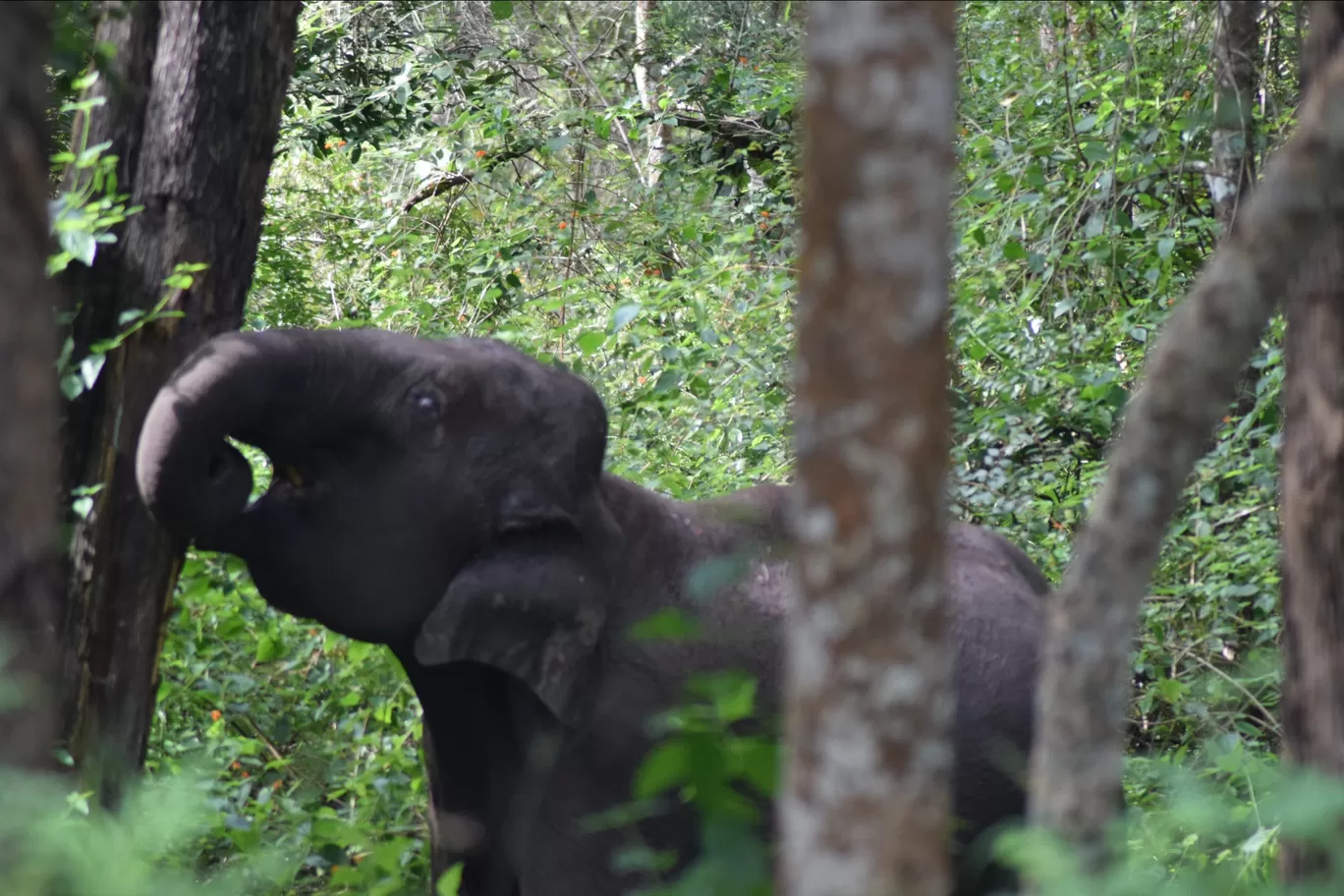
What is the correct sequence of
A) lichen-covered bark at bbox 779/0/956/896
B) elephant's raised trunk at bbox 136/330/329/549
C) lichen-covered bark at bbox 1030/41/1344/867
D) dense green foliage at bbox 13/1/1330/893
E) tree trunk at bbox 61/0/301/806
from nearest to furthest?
lichen-covered bark at bbox 779/0/956/896 < lichen-covered bark at bbox 1030/41/1344/867 < elephant's raised trunk at bbox 136/330/329/549 < tree trunk at bbox 61/0/301/806 < dense green foliage at bbox 13/1/1330/893

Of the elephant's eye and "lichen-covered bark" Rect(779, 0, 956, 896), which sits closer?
"lichen-covered bark" Rect(779, 0, 956, 896)

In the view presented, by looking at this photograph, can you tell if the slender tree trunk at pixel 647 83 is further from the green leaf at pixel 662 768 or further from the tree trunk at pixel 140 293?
the green leaf at pixel 662 768

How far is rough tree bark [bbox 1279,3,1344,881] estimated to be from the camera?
2521 millimetres

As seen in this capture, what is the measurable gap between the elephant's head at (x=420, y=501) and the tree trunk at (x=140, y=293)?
240 millimetres

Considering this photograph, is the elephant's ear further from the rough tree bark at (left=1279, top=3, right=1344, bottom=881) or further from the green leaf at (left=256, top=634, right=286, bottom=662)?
the rough tree bark at (left=1279, top=3, right=1344, bottom=881)

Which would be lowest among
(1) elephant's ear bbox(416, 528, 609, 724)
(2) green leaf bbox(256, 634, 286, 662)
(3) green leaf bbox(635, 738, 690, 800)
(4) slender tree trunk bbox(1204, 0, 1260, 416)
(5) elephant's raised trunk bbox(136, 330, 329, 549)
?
(2) green leaf bbox(256, 634, 286, 662)

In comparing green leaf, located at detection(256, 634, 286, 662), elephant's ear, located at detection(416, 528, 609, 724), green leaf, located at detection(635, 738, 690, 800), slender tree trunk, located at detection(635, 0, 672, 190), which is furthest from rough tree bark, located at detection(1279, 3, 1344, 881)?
slender tree trunk, located at detection(635, 0, 672, 190)

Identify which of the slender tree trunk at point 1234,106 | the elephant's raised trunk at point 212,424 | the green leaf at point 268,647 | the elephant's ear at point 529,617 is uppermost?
the slender tree trunk at point 1234,106

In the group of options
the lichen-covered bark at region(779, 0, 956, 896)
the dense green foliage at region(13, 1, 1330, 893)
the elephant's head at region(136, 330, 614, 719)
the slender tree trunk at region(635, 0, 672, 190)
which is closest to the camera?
the lichen-covered bark at region(779, 0, 956, 896)

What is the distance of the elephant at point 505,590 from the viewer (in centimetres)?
365

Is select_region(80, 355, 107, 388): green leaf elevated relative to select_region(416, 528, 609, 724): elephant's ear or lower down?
elevated

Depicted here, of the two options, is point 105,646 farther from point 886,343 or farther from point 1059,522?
point 1059,522

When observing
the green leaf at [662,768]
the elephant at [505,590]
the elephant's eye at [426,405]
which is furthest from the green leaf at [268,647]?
the green leaf at [662,768]

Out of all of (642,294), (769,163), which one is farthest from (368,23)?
(642,294)
